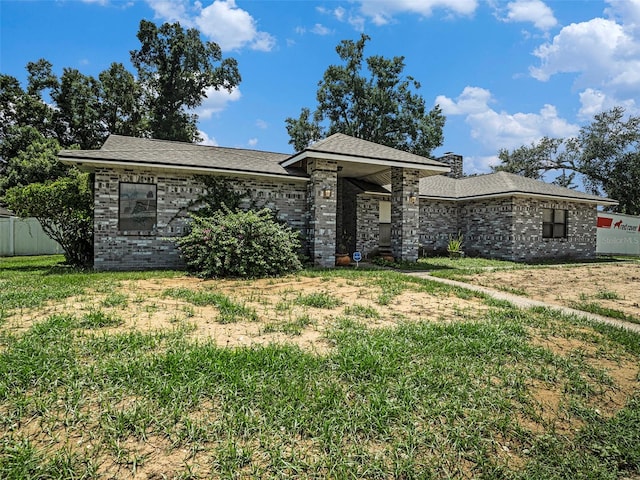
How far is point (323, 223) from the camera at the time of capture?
38.4ft

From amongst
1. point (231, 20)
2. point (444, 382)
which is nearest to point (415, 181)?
point (231, 20)

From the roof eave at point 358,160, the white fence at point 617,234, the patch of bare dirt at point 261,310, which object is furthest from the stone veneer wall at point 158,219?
the white fence at point 617,234

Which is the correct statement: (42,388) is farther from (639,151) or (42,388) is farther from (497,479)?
(639,151)

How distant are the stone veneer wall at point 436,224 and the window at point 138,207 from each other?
36.5 feet

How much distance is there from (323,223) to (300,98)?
2037cm

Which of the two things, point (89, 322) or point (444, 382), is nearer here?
point (444, 382)

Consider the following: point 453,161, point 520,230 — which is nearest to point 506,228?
point 520,230

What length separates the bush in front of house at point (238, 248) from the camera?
30.1 ft

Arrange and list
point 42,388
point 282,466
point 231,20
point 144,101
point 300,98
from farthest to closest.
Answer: point 300,98 < point 144,101 < point 231,20 < point 42,388 < point 282,466

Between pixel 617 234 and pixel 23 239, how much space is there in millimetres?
32612

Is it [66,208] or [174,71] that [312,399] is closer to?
[66,208]

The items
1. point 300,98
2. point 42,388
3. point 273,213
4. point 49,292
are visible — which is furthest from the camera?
point 300,98

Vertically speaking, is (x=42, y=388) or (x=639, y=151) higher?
(x=639, y=151)

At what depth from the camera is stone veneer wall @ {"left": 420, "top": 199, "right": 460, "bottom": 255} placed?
1672cm
